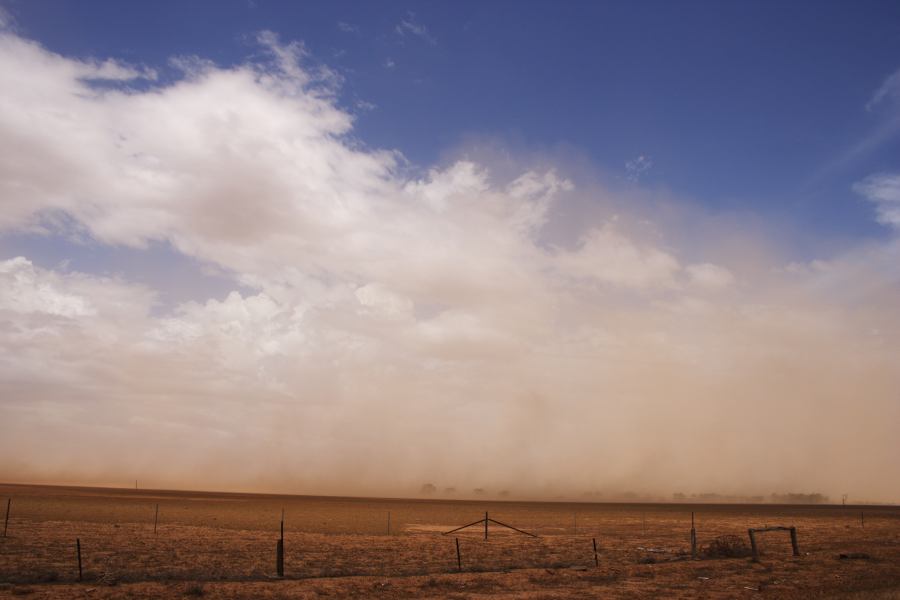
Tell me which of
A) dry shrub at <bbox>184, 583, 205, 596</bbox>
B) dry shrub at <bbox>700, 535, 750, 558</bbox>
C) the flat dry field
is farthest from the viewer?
dry shrub at <bbox>700, 535, 750, 558</bbox>

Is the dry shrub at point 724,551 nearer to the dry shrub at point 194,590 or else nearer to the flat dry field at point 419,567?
the flat dry field at point 419,567


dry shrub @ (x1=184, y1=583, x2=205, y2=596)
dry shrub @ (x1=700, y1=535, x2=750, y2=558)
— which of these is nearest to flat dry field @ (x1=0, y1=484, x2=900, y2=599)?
dry shrub @ (x1=184, y1=583, x2=205, y2=596)

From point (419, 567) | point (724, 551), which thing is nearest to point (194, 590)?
point (419, 567)

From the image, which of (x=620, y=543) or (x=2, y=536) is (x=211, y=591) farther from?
(x=620, y=543)

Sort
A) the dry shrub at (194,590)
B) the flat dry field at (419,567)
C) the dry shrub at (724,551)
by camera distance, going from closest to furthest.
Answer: the dry shrub at (194,590) < the flat dry field at (419,567) < the dry shrub at (724,551)

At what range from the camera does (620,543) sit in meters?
50.6

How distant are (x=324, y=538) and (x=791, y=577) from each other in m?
34.9

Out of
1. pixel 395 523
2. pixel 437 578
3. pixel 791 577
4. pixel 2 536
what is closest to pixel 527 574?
pixel 437 578

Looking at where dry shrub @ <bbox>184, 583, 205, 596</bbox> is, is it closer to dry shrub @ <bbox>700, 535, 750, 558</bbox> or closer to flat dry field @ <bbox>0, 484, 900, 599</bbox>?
flat dry field @ <bbox>0, 484, 900, 599</bbox>

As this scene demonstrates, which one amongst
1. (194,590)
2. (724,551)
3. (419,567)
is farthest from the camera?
(724,551)

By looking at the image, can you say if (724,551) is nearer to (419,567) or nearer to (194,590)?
(419,567)

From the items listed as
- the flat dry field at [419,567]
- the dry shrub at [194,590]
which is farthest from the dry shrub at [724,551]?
the dry shrub at [194,590]

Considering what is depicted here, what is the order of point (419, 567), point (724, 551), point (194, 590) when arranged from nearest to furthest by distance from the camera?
point (194, 590) < point (419, 567) < point (724, 551)

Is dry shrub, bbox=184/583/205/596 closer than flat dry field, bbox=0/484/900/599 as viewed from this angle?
Yes
